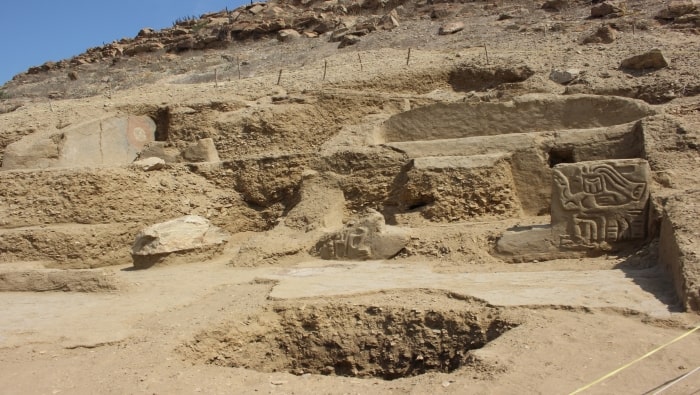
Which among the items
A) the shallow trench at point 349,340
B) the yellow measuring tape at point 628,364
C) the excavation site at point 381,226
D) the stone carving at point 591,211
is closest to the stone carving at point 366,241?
the excavation site at point 381,226

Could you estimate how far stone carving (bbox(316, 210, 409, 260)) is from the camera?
8078mm

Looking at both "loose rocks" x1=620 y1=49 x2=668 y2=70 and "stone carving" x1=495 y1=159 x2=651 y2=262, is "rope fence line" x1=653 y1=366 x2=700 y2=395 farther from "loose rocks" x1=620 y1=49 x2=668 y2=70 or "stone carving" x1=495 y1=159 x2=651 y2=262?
"loose rocks" x1=620 y1=49 x2=668 y2=70

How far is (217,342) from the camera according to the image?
513 cm

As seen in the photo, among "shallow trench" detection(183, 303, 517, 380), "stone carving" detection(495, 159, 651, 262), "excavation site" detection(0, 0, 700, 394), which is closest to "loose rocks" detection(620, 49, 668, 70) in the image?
"excavation site" detection(0, 0, 700, 394)

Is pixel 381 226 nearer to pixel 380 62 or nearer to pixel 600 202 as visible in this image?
pixel 600 202

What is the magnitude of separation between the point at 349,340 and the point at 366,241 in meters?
2.94

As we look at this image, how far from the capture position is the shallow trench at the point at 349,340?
504 centimetres

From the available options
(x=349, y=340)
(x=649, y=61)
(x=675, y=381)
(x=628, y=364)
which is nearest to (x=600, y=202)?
(x=349, y=340)

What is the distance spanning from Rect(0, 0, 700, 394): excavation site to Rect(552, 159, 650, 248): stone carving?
22mm

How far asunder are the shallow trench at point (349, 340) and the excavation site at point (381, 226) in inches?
0.7

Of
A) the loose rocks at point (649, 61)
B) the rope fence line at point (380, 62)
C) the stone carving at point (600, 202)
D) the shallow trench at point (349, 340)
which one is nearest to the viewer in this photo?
the shallow trench at point (349, 340)

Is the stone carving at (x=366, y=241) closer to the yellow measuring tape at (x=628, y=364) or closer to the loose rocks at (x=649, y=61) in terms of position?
the yellow measuring tape at (x=628, y=364)

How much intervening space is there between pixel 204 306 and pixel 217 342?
0.90 meters

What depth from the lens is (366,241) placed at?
8227mm
